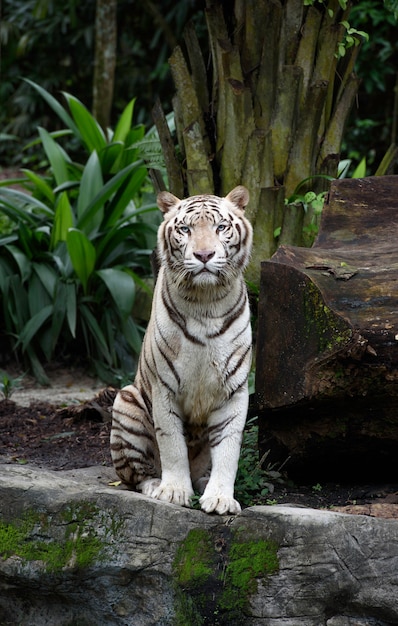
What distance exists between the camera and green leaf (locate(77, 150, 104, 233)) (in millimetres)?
7883

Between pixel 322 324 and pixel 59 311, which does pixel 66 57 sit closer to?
pixel 59 311

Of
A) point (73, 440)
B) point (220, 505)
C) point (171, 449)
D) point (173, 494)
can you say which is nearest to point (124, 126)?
point (73, 440)

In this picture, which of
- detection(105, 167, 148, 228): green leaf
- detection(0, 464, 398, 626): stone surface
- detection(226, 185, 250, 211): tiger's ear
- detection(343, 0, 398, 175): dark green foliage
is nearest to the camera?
detection(0, 464, 398, 626): stone surface

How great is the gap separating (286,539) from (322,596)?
10.8 inches

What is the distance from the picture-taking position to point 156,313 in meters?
4.12

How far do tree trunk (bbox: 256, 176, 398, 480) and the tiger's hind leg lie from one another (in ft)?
1.92

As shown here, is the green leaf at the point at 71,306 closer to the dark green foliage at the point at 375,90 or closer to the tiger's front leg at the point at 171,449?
the tiger's front leg at the point at 171,449

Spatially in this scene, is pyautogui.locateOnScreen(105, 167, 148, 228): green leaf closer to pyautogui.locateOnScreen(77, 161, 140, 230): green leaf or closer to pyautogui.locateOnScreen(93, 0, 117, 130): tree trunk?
pyautogui.locateOnScreen(77, 161, 140, 230): green leaf

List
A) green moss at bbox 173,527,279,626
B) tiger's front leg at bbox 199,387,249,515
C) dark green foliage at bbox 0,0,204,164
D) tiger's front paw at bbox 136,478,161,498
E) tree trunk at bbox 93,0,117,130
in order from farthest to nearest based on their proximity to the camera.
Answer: dark green foliage at bbox 0,0,204,164 → tree trunk at bbox 93,0,117,130 → tiger's front paw at bbox 136,478,161,498 → tiger's front leg at bbox 199,387,249,515 → green moss at bbox 173,527,279,626

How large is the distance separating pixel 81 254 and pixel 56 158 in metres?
1.57

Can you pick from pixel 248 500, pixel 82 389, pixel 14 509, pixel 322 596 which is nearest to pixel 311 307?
pixel 248 500

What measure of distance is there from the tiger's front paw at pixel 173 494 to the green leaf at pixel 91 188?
14.2ft

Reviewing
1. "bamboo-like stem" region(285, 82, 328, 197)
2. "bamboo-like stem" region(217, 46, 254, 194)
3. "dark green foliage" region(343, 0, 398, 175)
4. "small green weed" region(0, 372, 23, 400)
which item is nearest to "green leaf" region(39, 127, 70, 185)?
"small green weed" region(0, 372, 23, 400)

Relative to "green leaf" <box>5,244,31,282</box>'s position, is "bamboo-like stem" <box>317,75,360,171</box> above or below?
above
